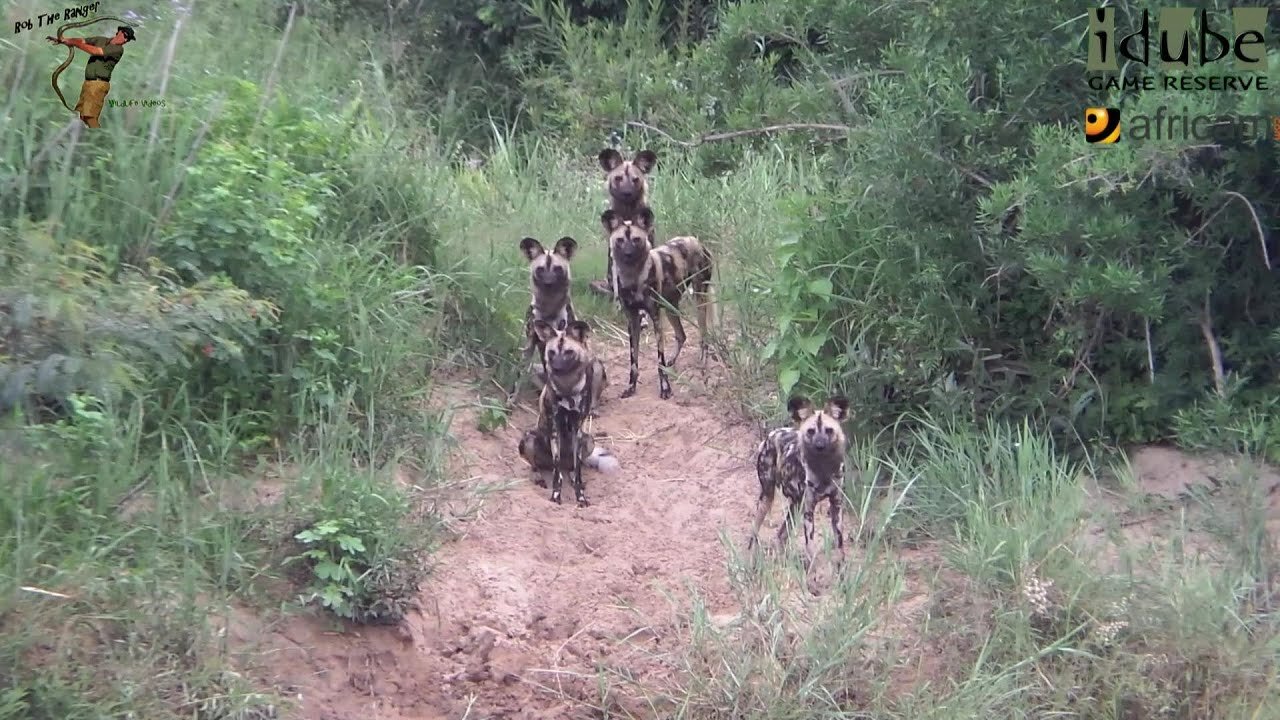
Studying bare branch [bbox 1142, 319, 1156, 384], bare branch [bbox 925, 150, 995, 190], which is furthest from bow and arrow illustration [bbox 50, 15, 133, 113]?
bare branch [bbox 1142, 319, 1156, 384]

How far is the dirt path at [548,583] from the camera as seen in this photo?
478 cm

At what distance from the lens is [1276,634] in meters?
4.56

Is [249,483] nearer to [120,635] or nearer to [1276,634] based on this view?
[120,635]

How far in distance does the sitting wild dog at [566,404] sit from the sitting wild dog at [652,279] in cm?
107

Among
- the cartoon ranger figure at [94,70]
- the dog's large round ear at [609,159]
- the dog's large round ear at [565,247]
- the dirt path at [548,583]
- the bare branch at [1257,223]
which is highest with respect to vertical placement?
the cartoon ranger figure at [94,70]

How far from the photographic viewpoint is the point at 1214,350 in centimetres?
546

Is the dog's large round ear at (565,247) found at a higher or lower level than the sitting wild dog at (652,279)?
higher

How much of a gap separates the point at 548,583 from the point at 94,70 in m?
2.87

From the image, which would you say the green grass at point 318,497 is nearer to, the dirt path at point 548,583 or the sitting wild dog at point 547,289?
the dirt path at point 548,583

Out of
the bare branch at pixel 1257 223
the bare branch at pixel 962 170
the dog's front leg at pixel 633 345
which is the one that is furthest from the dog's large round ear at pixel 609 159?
the bare branch at pixel 1257 223

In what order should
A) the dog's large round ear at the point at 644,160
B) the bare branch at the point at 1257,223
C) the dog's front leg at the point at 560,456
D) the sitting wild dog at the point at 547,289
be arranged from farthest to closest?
the dog's large round ear at the point at 644,160, the sitting wild dog at the point at 547,289, the dog's front leg at the point at 560,456, the bare branch at the point at 1257,223

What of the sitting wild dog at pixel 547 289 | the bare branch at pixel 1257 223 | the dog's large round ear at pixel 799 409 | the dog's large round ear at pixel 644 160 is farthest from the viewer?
the dog's large round ear at pixel 644 160

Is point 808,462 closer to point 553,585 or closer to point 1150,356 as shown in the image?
point 553,585

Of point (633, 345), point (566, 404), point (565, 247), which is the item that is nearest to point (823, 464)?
point (566, 404)
